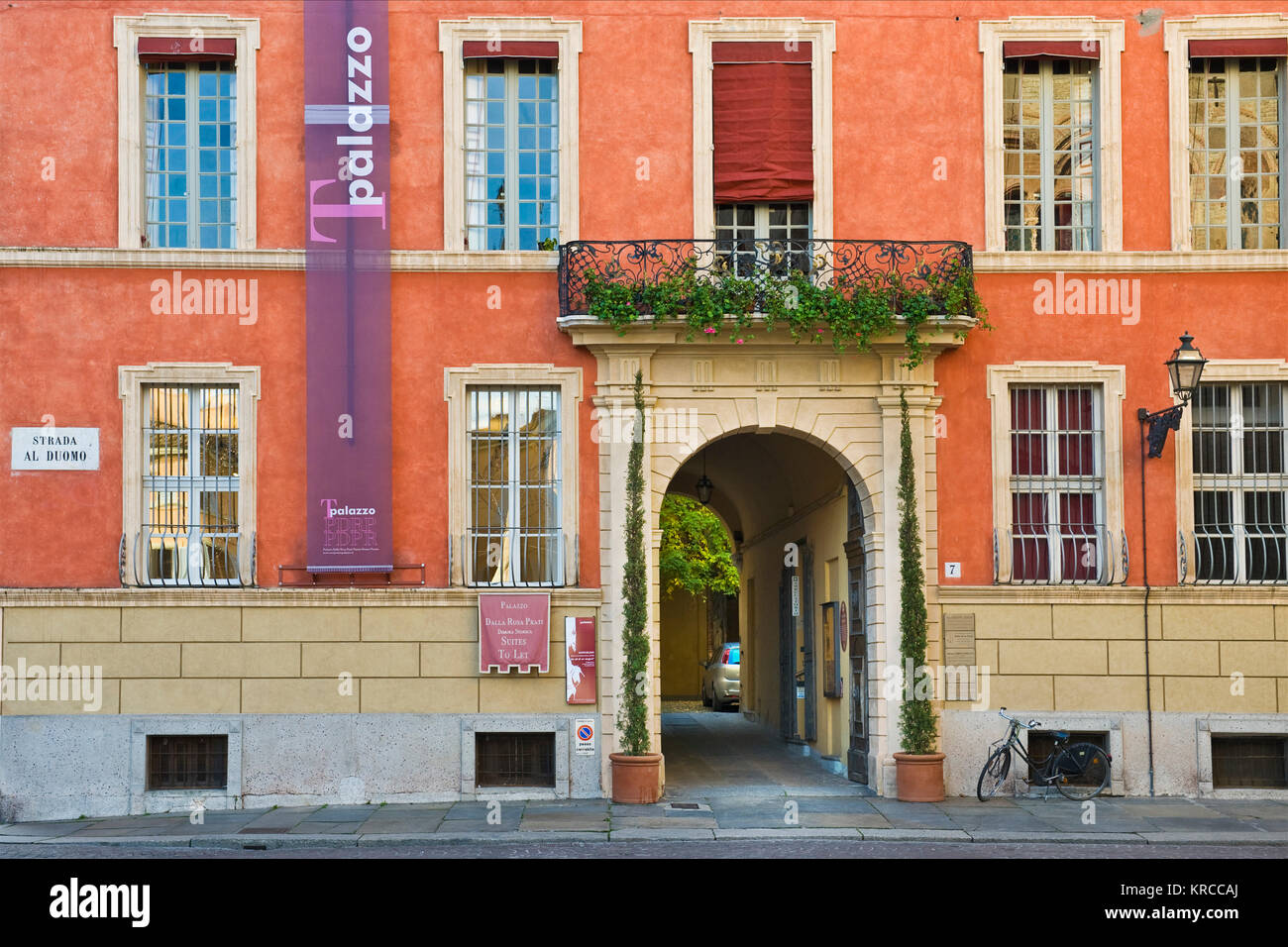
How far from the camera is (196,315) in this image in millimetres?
18047

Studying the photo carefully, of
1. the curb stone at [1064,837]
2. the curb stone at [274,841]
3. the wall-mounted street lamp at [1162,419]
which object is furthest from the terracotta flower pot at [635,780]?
the wall-mounted street lamp at [1162,419]

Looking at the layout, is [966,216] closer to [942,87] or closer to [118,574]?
[942,87]

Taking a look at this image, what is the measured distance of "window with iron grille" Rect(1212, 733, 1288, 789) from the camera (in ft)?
59.4

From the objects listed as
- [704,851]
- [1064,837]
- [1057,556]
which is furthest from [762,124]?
[1064,837]

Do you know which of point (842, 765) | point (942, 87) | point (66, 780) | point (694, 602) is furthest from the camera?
point (694, 602)

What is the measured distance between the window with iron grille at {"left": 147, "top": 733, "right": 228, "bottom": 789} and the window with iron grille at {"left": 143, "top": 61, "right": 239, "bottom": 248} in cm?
574

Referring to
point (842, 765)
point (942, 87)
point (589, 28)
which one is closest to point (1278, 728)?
point (842, 765)

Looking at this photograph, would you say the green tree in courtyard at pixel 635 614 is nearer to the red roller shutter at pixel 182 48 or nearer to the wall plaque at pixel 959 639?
the wall plaque at pixel 959 639

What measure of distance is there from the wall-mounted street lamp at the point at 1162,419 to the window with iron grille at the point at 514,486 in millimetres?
6816

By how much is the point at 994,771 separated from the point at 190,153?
38.5ft

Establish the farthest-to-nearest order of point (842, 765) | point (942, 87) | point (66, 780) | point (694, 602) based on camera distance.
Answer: point (694, 602) < point (842, 765) < point (942, 87) < point (66, 780)

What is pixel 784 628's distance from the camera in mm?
25250

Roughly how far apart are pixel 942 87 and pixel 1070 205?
2109mm

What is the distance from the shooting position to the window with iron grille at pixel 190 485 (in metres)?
17.9
